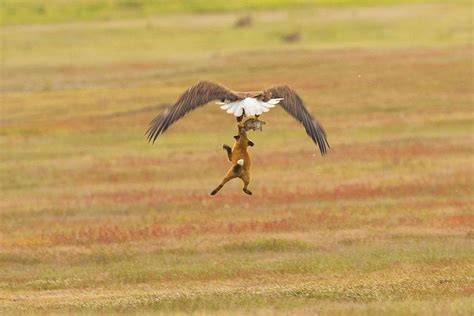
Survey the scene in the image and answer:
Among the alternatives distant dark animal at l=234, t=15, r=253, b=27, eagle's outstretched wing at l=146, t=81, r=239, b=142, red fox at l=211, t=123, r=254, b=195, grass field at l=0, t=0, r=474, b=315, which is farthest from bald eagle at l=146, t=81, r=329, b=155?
distant dark animal at l=234, t=15, r=253, b=27

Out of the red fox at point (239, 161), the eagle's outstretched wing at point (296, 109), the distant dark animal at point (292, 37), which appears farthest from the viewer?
the distant dark animal at point (292, 37)

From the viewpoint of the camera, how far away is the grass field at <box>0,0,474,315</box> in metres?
18.3

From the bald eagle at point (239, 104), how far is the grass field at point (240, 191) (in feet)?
7.83

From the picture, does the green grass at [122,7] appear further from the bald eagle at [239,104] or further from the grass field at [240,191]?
the bald eagle at [239,104]

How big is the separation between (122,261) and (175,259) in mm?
855

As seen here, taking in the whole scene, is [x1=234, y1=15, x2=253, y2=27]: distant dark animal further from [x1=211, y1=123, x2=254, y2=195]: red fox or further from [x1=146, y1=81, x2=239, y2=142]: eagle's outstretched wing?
[x1=146, y1=81, x2=239, y2=142]: eagle's outstretched wing

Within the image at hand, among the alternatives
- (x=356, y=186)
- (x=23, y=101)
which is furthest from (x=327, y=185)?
(x=23, y=101)

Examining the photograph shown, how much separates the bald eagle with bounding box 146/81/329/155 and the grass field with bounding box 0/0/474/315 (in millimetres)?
2385

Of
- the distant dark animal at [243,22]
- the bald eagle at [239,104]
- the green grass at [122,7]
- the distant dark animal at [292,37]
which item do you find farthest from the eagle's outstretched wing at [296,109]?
the green grass at [122,7]

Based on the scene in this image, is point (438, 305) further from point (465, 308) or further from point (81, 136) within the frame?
point (81, 136)

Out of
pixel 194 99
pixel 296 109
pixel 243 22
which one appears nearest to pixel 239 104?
pixel 194 99

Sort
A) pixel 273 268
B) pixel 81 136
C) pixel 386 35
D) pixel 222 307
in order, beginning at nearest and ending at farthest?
pixel 222 307
pixel 273 268
pixel 81 136
pixel 386 35

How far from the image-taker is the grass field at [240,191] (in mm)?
18312

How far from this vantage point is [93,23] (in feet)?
258
